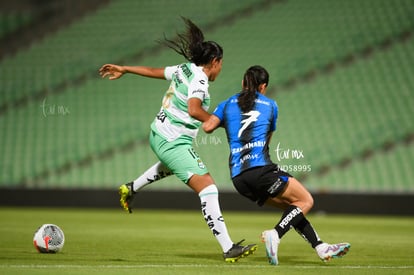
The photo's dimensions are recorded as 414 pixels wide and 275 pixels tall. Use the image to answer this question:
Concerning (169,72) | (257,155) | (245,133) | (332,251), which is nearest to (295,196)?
(257,155)

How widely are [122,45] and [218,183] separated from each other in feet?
18.7

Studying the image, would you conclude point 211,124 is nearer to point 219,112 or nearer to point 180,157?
point 219,112

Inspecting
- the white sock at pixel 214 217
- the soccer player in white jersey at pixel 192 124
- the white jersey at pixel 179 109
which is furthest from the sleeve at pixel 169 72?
the white sock at pixel 214 217

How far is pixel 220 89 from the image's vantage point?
1784 cm

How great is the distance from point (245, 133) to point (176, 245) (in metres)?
2.36

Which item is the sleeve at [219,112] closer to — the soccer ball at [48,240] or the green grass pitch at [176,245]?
the green grass pitch at [176,245]

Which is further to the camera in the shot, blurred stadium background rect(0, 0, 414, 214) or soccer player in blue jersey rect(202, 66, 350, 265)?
blurred stadium background rect(0, 0, 414, 214)

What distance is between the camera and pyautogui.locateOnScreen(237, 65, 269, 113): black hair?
7070 millimetres

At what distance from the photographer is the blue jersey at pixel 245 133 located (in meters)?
7.04

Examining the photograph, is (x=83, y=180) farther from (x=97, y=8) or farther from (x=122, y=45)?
(x=97, y=8)

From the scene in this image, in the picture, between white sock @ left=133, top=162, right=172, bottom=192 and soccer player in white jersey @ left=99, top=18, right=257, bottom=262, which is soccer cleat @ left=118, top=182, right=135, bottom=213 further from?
soccer player in white jersey @ left=99, top=18, right=257, bottom=262

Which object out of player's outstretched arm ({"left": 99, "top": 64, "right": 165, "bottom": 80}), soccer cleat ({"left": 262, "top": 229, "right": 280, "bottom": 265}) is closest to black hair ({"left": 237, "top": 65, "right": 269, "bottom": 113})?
player's outstretched arm ({"left": 99, "top": 64, "right": 165, "bottom": 80})

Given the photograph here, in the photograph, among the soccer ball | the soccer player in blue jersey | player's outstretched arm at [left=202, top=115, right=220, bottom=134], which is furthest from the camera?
the soccer ball

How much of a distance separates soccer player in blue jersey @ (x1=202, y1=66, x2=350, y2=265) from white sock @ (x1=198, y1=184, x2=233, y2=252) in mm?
250
